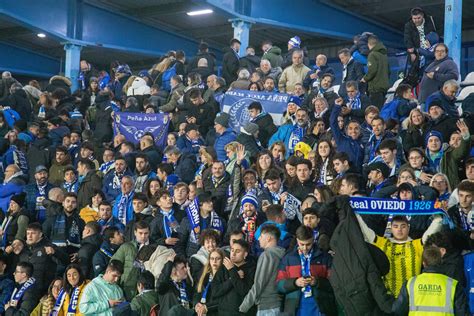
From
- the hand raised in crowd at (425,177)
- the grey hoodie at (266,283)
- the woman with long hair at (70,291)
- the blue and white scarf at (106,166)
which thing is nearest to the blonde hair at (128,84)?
the blue and white scarf at (106,166)

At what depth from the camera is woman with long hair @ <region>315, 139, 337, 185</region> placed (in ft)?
43.4

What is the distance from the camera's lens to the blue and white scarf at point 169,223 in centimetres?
1304

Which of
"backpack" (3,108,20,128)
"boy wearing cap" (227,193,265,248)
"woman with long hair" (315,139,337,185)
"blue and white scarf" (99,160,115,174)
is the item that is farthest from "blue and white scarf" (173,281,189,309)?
"backpack" (3,108,20,128)

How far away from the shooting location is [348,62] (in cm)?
1734

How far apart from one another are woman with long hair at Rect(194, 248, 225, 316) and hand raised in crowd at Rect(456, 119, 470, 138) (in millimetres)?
3686

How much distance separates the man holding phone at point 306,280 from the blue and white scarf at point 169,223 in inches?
113

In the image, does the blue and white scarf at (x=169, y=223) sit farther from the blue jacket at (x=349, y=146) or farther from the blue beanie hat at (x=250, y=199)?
the blue jacket at (x=349, y=146)

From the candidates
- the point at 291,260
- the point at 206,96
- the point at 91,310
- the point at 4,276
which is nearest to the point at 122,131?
the point at 206,96

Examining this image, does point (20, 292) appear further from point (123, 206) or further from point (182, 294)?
point (182, 294)

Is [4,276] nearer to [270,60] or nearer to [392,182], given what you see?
[392,182]

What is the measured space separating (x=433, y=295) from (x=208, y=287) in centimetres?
312

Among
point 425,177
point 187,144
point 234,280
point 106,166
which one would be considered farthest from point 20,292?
point 425,177

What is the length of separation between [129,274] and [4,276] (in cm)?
218

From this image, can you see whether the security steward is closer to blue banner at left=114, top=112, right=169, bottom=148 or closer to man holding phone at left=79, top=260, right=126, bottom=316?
man holding phone at left=79, top=260, right=126, bottom=316
